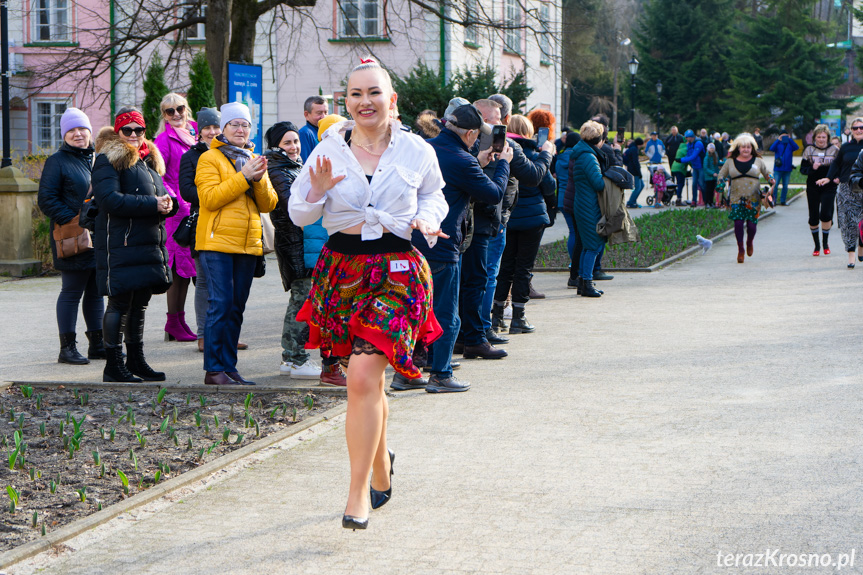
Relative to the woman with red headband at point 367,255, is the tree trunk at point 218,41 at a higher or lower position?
higher

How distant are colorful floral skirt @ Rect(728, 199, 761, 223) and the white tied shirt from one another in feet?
36.6

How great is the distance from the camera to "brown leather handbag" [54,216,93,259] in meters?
8.16

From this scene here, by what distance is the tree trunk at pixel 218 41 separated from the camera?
18.1m

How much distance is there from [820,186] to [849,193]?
4.98ft

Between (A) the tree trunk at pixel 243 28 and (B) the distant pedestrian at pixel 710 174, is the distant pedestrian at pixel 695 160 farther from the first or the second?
(A) the tree trunk at pixel 243 28

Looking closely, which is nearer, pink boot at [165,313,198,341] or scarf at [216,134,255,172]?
scarf at [216,134,255,172]

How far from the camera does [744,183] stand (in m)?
15.0

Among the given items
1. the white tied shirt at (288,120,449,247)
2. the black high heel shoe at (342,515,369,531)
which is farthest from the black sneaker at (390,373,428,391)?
the black high heel shoe at (342,515,369,531)

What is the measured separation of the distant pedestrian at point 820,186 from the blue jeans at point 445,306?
9.73 metres

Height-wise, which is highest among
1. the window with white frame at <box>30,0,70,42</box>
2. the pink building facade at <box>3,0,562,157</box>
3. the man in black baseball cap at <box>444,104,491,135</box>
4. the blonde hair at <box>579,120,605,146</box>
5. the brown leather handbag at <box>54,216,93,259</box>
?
the window with white frame at <box>30,0,70,42</box>

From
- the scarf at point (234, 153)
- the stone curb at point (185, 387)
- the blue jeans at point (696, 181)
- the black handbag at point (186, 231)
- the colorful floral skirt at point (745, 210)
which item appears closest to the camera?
the stone curb at point (185, 387)

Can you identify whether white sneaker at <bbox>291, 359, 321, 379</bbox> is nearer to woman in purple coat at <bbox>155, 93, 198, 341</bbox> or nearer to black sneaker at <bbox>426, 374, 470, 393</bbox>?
black sneaker at <bbox>426, 374, 470, 393</bbox>

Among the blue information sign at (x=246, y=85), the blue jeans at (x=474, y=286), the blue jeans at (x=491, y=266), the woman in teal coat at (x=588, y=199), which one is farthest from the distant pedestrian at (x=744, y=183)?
the blue jeans at (x=474, y=286)

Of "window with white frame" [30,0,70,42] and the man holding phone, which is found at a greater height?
"window with white frame" [30,0,70,42]
